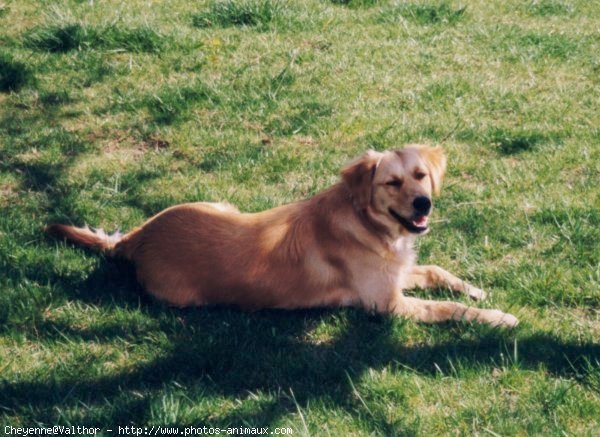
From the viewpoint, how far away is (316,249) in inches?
181

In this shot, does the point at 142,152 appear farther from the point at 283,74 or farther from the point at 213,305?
the point at 213,305

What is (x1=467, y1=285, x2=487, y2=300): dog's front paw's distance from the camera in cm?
461

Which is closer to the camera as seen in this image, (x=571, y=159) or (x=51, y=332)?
(x=51, y=332)

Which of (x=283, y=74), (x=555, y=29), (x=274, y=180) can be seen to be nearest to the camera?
(x=274, y=180)

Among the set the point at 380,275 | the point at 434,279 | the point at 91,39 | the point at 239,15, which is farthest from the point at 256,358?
the point at 239,15

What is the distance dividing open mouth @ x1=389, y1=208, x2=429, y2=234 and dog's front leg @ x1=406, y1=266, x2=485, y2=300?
13.5 inches

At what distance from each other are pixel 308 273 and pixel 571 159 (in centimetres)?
247

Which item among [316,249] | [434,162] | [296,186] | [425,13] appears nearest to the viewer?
[316,249]

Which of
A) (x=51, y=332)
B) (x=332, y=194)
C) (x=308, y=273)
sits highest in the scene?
(x=332, y=194)

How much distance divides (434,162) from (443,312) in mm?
846

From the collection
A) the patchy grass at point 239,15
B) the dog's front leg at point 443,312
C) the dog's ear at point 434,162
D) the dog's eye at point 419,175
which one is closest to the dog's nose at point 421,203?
the dog's eye at point 419,175

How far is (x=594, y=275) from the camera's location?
4.63 m

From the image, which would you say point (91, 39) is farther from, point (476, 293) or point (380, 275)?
point (476, 293)

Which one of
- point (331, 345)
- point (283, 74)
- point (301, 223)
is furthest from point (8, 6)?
point (331, 345)
